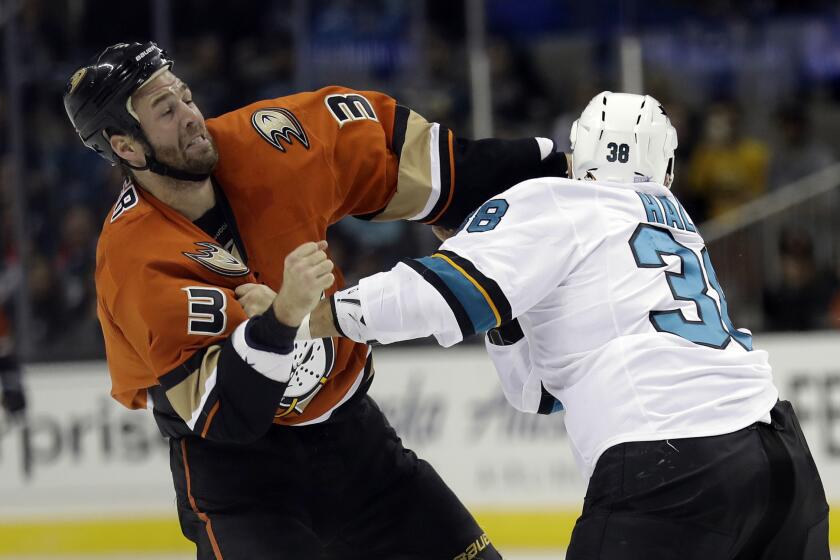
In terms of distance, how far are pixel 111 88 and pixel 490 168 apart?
93 cm

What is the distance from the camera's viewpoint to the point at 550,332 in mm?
2225

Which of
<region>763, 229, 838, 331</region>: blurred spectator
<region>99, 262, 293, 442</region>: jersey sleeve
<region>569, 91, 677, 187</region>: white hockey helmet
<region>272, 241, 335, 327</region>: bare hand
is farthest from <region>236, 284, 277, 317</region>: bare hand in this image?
<region>763, 229, 838, 331</region>: blurred spectator

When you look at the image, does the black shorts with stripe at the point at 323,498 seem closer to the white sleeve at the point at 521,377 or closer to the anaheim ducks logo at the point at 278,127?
the white sleeve at the point at 521,377

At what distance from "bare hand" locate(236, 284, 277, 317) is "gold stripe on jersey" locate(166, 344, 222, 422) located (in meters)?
0.10

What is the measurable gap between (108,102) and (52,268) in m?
3.65

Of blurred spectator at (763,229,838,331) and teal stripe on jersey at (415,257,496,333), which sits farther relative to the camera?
blurred spectator at (763,229,838,331)

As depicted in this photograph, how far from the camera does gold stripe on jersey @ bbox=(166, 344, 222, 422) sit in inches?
93.7

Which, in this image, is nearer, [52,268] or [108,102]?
[108,102]

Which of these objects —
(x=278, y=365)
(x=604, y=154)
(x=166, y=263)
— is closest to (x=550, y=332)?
(x=604, y=154)

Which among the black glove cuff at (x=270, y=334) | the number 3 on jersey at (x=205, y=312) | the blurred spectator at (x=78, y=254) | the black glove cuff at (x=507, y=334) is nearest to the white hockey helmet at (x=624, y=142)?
the black glove cuff at (x=507, y=334)

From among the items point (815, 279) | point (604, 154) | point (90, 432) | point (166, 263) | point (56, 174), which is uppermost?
point (604, 154)

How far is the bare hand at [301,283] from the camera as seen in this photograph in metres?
2.20

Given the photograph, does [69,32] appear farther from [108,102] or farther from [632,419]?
[632,419]

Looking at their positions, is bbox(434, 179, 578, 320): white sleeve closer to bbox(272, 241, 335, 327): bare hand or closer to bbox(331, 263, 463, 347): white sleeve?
bbox(331, 263, 463, 347): white sleeve
